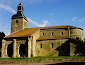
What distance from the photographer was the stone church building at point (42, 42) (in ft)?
112

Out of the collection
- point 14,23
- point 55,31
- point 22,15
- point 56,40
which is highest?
point 22,15

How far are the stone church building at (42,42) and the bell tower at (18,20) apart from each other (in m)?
6.30

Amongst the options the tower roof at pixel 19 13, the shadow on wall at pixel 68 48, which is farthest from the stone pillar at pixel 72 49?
the tower roof at pixel 19 13

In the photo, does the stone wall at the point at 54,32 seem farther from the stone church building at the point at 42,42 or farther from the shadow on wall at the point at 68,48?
the shadow on wall at the point at 68,48

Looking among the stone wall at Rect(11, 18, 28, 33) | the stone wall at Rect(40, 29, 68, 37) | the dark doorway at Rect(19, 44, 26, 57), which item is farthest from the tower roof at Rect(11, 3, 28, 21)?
the dark doorway at Rect(19, 44, 26, 57)

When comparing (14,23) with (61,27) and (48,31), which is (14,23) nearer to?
(48,31)

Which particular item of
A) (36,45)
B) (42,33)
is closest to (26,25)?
(42,33)

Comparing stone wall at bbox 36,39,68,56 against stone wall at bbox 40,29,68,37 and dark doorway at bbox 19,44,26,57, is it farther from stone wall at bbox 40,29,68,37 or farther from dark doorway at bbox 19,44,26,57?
dark doorway at bbox 19,44,26,57

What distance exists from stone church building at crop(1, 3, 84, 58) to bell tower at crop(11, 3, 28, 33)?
6.30 meters

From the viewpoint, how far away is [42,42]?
124 feet

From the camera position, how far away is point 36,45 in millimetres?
37719

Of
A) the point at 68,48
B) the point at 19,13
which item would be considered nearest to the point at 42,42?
the point at 68,48

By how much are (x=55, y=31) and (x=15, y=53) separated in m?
14.4

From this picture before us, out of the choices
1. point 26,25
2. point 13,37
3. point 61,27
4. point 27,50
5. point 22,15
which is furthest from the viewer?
point 26,25
